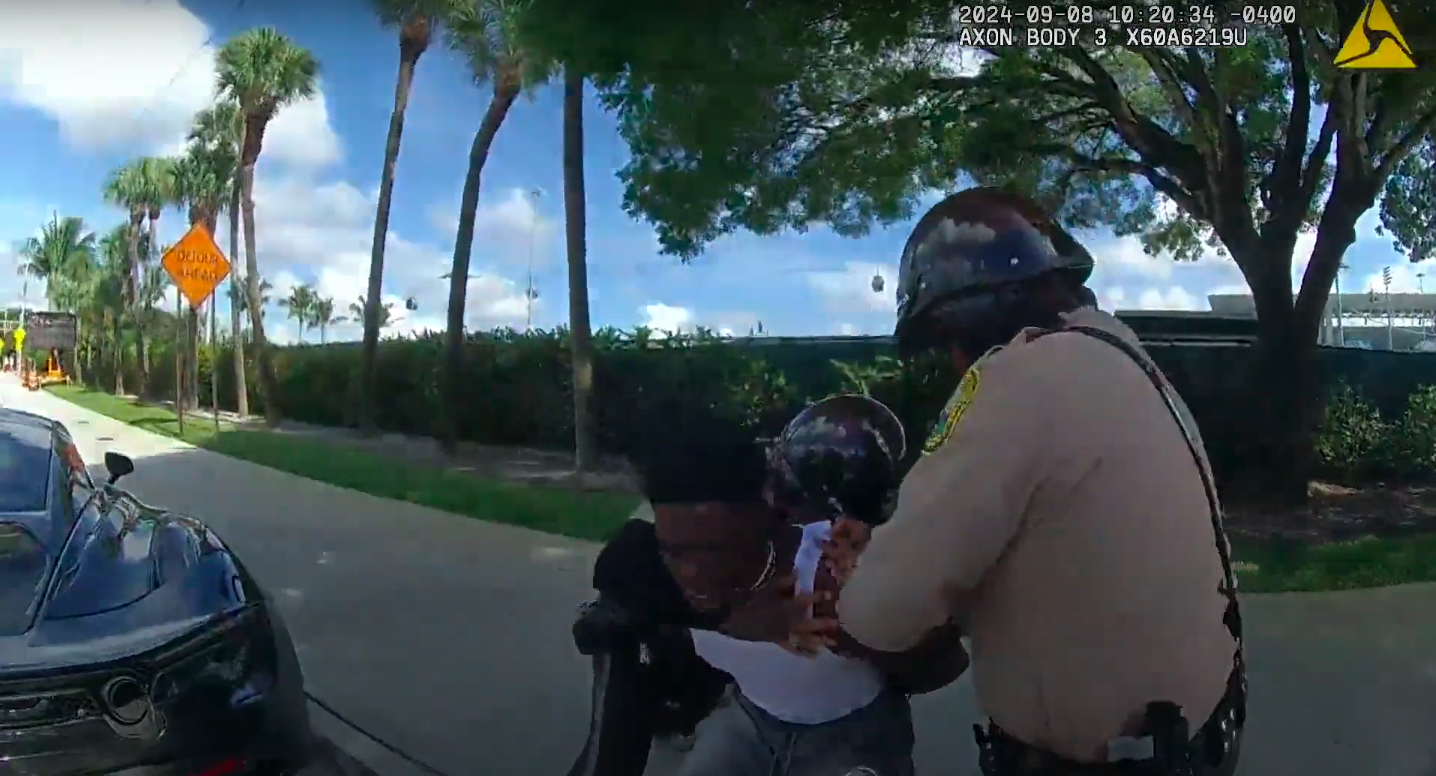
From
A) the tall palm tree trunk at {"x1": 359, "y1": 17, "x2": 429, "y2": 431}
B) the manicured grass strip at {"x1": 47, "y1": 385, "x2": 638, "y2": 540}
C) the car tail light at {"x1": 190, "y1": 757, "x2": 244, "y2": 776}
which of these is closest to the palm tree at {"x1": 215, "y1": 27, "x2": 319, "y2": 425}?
the tall palm tree trunk at {"x1": 359, "y1": 17, "x2": 429, "y2": 431}

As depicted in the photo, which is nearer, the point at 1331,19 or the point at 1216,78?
the point at 1331,19

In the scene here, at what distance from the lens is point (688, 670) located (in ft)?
7.62

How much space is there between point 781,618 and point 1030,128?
658 cm

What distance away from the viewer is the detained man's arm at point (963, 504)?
1.54 meters

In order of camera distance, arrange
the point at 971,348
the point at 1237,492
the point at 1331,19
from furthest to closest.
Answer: the point at 1237,492 → the point at 1331,19 → the point at 971,348

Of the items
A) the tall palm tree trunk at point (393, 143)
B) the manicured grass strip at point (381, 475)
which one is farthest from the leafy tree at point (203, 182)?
the manicured grass strip at point (381, 475)

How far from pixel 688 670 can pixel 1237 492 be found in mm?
8390

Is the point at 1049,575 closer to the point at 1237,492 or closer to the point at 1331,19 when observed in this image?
the point at 1331,19

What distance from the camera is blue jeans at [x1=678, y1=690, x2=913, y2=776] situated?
207cm

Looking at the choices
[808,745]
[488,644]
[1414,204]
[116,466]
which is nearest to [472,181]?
[116,466]

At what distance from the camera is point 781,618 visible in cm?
202

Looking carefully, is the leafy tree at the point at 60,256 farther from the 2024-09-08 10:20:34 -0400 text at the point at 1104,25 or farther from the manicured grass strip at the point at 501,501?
the 2024-09-08 10:20:34 -0400 text at the point at 1104,25

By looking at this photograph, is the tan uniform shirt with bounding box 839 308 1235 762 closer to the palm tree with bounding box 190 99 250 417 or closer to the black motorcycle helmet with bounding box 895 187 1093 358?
the black motorcycle helmet with bounding box 895 187 1093 358

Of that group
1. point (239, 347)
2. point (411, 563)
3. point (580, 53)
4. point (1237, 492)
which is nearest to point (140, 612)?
point (580, 53)
